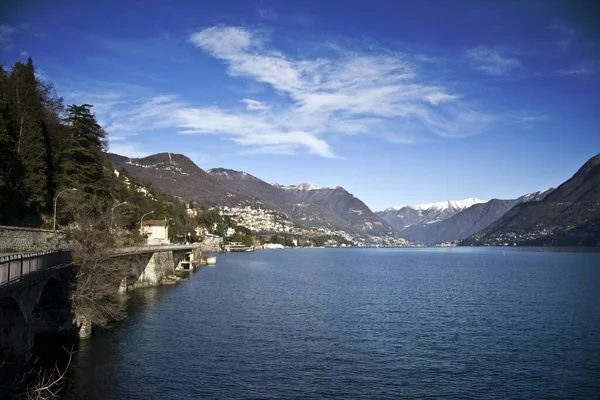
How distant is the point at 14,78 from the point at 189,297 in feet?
126

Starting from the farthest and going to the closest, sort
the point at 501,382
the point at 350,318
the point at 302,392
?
the point at 350,318 < the point at 501,382 < the point at 302,392

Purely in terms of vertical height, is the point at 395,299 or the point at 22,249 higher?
the point at 22,249

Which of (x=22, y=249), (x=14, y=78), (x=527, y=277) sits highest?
(x=14, y=78)

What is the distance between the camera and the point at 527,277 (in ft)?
329

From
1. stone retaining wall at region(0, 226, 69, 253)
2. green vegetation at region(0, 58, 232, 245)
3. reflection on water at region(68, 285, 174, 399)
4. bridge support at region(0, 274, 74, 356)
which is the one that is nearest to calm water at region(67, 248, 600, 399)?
reflection on water at region(68, 285, 174, 399)

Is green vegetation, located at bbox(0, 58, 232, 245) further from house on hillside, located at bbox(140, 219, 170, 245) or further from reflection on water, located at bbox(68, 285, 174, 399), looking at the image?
house on hillside, located at bbox(140, 219, 170, 245)

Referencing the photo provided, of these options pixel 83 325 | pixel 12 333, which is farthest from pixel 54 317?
pixel 12 333

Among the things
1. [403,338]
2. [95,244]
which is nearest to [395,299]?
[403,338]

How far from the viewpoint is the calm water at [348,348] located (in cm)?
2891

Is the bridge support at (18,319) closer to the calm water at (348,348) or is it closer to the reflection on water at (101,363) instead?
the reflection on water at (101,363)

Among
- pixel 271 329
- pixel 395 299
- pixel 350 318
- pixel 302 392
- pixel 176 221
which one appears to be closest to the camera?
pixel 302 392

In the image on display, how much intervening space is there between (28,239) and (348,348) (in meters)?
29.0

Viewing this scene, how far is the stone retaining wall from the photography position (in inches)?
Answer: 1464

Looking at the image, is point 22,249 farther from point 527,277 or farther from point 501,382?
point 527,277
